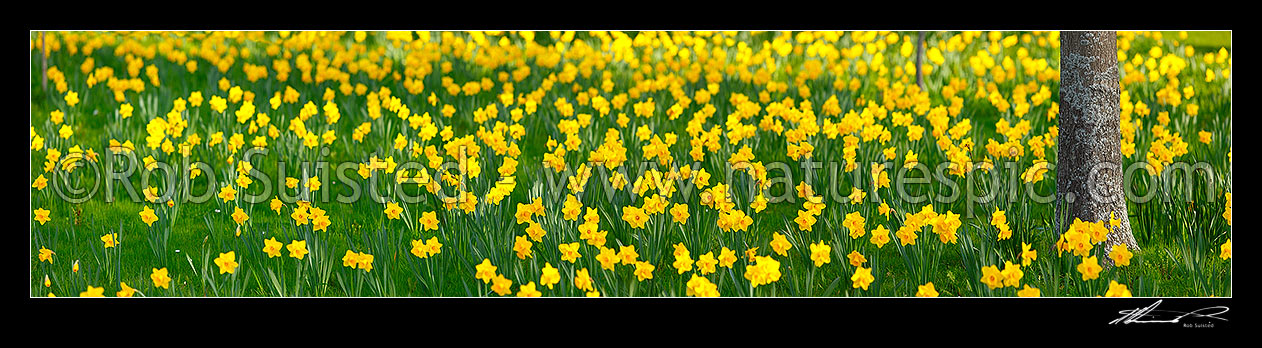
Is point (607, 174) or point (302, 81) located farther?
point (302, 81)

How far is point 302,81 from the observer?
7.84m

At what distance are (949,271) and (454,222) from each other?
1816mm

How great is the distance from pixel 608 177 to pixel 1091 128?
1875 millimetres

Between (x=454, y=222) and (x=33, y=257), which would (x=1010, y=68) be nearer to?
(x=454, y=222)

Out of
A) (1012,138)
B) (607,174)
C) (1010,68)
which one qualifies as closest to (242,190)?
(607,174)

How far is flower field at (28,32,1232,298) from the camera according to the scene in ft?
13.7

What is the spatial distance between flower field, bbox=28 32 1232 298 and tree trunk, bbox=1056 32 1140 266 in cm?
13

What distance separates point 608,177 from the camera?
499cm
